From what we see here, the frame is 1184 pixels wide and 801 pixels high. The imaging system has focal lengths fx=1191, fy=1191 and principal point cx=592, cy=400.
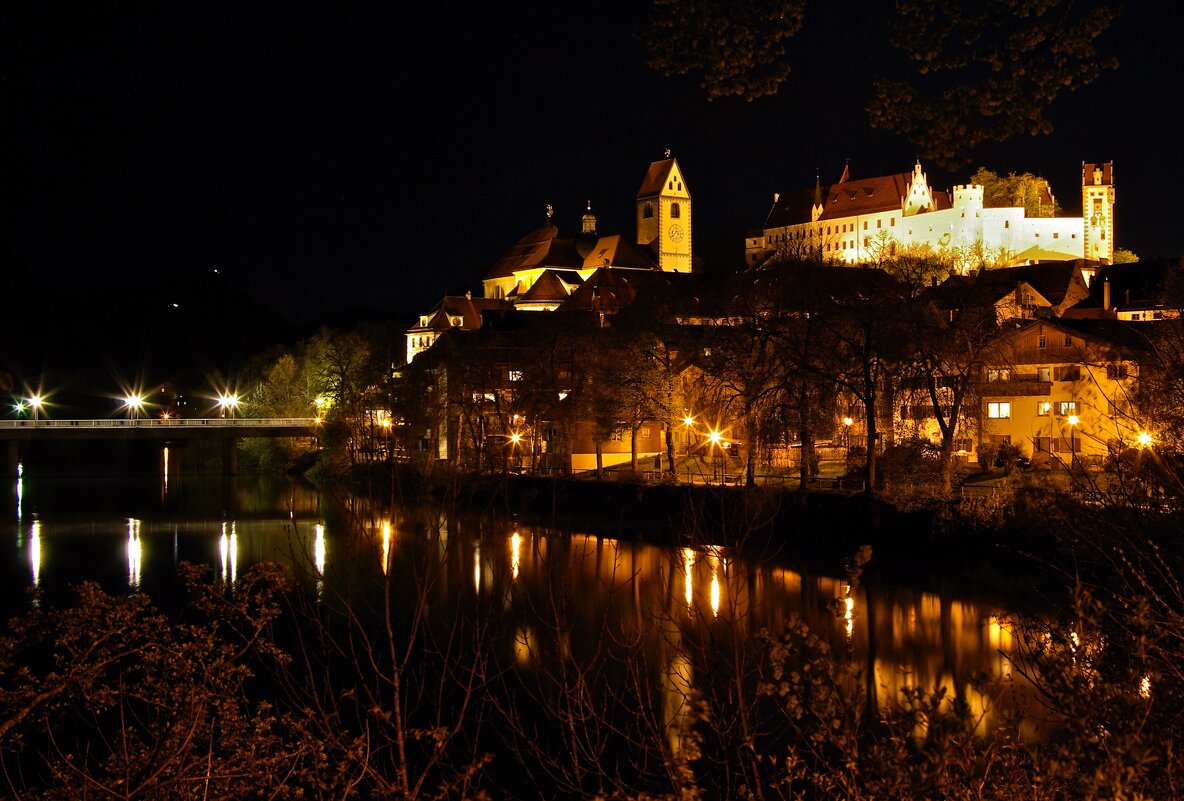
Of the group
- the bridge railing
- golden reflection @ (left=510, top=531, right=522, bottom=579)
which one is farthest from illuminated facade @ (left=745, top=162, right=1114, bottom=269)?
golden reflection @ (left=510, top=531, right=522, bottom=579)

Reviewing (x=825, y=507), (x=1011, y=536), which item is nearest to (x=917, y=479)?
(x=825, y=507)

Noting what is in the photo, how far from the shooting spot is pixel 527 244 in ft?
344

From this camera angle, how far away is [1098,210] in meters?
92.5

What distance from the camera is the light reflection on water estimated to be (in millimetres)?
13000

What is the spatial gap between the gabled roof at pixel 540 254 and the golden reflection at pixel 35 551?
6256cm

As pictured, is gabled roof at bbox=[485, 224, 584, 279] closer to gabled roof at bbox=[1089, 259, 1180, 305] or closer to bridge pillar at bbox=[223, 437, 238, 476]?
bridge pillar at bbox=[223, 437, 238, 476]

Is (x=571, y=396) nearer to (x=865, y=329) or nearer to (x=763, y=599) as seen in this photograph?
(x=865, y=329)

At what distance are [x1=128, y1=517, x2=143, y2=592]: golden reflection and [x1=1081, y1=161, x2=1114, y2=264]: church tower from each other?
7263 cm

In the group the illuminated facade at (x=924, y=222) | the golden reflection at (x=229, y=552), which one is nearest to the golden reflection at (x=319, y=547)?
the golden reflection at (x=229, y=552)

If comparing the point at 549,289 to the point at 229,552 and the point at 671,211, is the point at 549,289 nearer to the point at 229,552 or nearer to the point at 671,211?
the point at 671,211

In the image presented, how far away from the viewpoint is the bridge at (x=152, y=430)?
5712 cm

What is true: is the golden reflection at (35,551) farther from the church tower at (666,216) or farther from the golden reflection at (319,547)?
the church tower at (666,216)

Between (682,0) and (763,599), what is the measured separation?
19812mm

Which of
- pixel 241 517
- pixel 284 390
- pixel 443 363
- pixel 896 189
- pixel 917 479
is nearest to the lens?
pixel 917 479
